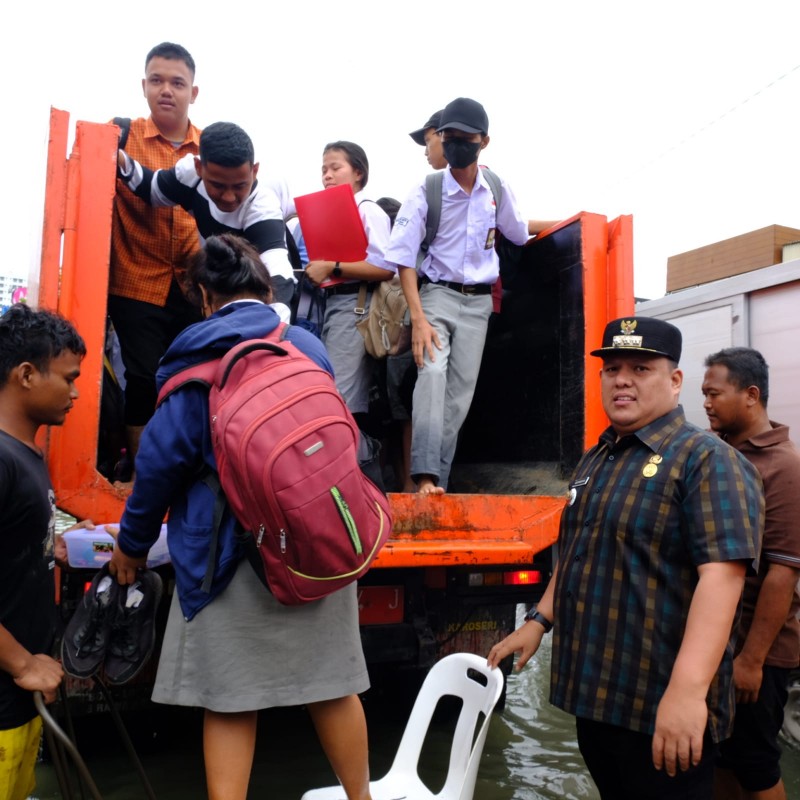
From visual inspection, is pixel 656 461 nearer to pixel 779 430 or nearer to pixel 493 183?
pixel 779 430

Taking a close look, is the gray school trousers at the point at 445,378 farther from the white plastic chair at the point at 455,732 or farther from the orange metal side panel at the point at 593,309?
the white plastic chair at the point at 455,732

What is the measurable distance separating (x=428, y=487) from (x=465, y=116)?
1557 mm

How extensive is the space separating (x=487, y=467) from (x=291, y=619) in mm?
2394

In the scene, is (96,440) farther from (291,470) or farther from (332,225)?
(332,225)

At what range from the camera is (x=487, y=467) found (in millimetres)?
4043

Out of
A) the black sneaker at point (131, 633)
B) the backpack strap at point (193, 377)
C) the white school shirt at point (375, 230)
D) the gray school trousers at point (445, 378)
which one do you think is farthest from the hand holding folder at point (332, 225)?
the black sneaker at point (131, 633)

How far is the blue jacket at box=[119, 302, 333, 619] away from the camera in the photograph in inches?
68.2

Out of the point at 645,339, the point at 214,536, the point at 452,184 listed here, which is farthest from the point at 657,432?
the point at 452,184

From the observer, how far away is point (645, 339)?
5.97 ft

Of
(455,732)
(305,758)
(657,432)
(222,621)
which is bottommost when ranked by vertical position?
(305,758)

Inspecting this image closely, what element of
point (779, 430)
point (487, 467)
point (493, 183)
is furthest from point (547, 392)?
point (779, 430)

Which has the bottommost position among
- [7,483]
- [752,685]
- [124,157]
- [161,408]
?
[752,685]

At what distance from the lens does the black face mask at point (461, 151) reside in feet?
10.5

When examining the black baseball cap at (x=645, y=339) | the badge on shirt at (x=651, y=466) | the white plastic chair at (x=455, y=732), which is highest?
the black baseball cap at (x=645, y=339)
